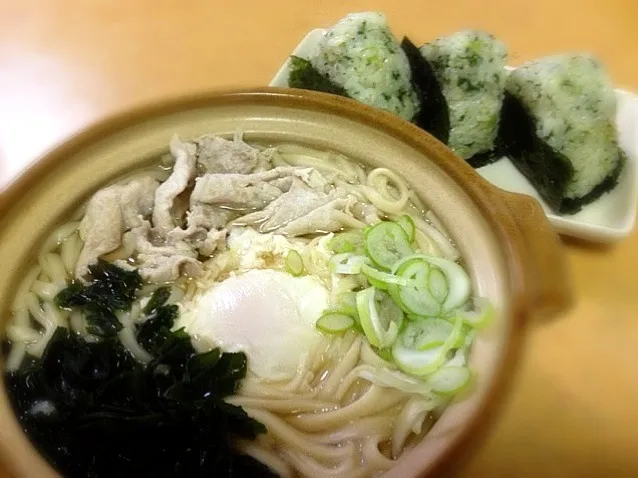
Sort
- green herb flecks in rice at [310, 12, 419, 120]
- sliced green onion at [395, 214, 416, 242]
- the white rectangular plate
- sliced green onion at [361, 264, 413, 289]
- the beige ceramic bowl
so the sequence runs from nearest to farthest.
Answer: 1. the beige ceramic bowl
2. sliced green onion at [361, 264, 413, 289]
3. sliced green onion at [395, 214, 416, 242]
4. the white rectangular plate
5. green herb flecks in rice at [310, 12, 419, 120]

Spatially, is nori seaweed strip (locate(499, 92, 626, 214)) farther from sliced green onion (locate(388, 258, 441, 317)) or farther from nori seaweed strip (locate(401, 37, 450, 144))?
sliced green onion (locate(388, 258, 441, 317))

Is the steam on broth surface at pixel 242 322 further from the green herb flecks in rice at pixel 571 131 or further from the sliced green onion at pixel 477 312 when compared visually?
the green herb flecks in rice at pixel 571 131

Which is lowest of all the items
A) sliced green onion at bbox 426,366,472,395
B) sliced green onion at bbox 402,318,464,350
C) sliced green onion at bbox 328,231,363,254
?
sliced green onion at bbox 426,366,472,395

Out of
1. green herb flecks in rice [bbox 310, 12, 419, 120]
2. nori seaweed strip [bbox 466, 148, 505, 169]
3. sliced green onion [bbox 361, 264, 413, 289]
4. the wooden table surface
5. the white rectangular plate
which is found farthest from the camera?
the wooden table surface

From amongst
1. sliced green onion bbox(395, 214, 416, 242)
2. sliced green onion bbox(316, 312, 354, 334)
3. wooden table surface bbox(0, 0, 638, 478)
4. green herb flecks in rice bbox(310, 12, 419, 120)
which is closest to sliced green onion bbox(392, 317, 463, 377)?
sliced green onion bbox(316, 312, 354, 334)

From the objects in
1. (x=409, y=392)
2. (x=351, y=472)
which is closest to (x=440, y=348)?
(x=409, y=392)
